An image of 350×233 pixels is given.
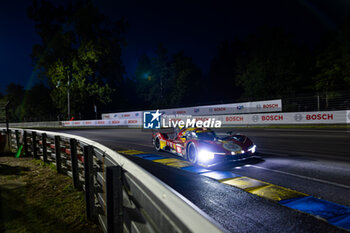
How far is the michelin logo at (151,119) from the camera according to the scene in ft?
88.1

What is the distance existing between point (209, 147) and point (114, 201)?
197 inches

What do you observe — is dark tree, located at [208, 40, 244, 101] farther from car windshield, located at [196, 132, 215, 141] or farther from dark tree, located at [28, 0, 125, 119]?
car windshield, located at [196, 132, 215, 141]

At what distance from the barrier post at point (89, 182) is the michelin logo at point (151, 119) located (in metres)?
22.4

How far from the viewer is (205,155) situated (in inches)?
279

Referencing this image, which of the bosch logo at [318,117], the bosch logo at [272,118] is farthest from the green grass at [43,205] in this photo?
the bosch logo at [318,117]

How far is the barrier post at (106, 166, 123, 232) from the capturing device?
225cm

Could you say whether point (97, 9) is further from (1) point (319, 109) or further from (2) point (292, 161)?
(2) point (292, 161)

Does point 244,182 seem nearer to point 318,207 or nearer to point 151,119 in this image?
point 318,207

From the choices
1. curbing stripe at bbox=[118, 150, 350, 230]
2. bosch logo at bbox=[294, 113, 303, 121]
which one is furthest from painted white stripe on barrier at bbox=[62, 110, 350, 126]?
curbing stripe at bbox=[118, 150, 350, 230]

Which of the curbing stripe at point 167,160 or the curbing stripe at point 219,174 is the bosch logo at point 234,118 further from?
the curbing stripe at point 219,174

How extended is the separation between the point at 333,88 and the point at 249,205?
3209 cm

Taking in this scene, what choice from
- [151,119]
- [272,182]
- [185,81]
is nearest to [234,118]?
[151,119]

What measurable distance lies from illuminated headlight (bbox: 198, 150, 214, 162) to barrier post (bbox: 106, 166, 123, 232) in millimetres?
4925

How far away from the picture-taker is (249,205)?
13.4 feet
